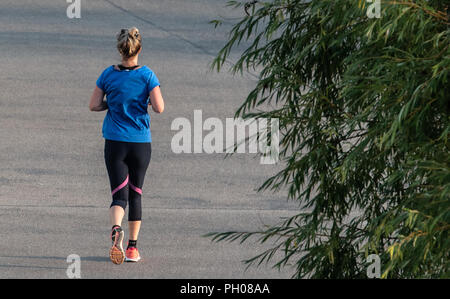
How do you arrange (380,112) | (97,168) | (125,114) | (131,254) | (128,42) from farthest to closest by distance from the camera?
(97,168), (131,254), (125,114), (128,42), (380,112)

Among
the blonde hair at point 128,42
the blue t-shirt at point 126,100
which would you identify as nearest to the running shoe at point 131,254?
the blue t-shirt at point 126,100

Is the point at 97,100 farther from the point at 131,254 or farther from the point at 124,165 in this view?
the point at 131,254

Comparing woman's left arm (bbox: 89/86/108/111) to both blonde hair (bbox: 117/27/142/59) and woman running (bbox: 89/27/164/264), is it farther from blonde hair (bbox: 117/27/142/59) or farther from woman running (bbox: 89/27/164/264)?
blonde hair (bbox: 117/27/142/59)

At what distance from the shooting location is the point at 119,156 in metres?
6.55

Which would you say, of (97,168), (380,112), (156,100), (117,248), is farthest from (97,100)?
(97,168)

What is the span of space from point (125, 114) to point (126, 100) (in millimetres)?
104

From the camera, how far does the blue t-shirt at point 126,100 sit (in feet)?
21.3

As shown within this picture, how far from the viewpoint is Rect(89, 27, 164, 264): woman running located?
6.46 m

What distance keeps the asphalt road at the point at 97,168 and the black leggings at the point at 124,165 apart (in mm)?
550

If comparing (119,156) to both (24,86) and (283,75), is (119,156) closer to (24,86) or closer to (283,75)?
(283,75)

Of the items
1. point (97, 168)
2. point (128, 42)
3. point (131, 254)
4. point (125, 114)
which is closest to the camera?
point (128, 42)

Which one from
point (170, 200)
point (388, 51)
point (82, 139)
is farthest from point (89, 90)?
point (388, 51)

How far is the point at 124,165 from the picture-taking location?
659 centimetres

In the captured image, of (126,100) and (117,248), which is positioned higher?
(126,100)
